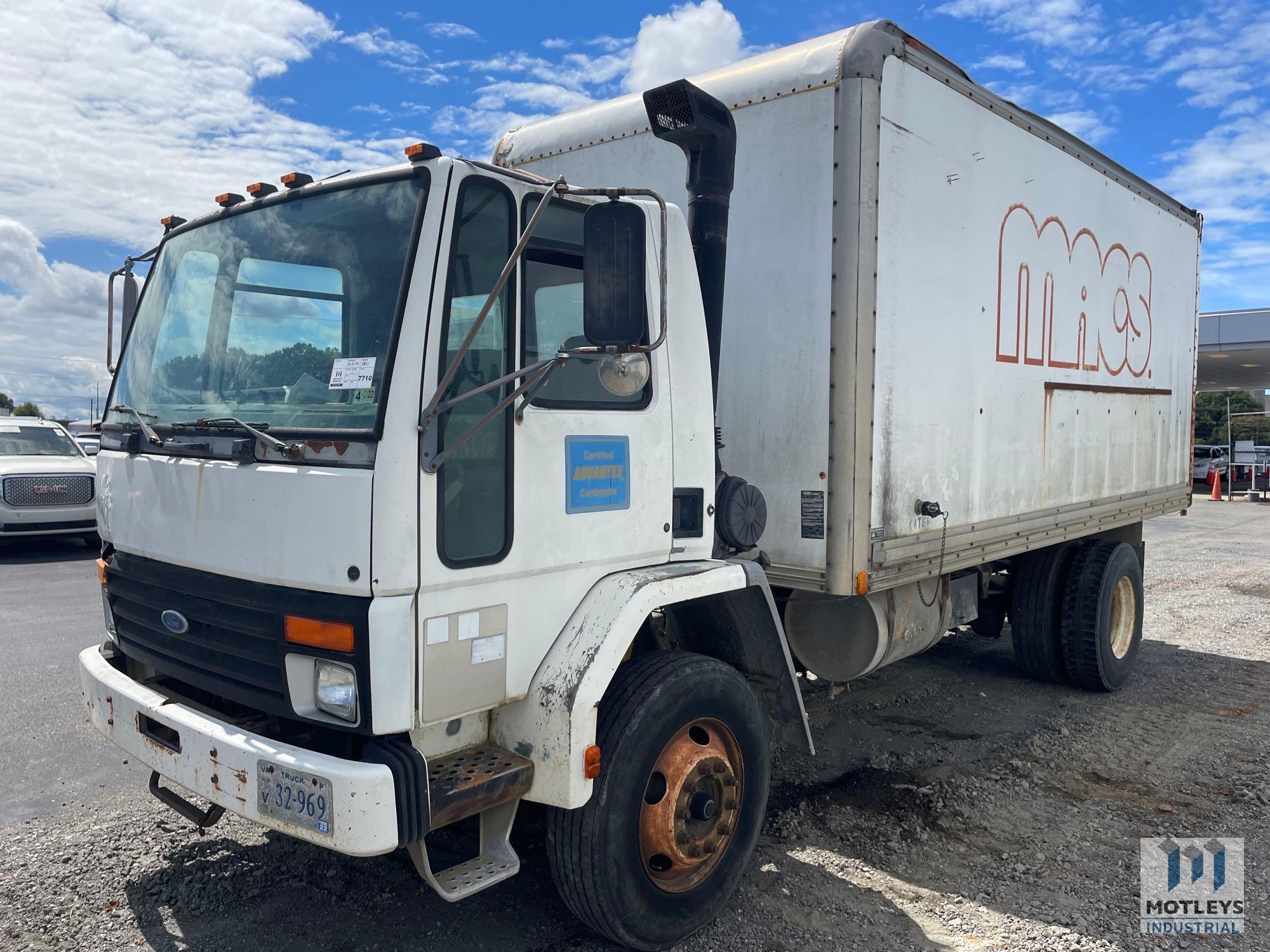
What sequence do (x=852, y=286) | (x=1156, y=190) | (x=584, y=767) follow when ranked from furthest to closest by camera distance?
(x=1156, y=190) < (x=852, y=286) < (x=584, y=767)

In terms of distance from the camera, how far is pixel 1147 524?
18.5m

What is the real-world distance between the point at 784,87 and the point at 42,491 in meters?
10.8

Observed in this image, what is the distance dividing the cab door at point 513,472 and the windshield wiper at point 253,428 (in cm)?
41

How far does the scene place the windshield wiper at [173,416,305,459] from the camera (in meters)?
2.68

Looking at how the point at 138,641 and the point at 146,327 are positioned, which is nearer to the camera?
the point at 138,641

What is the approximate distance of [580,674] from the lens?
9.53 feet

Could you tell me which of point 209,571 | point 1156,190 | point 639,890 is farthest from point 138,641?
point 1156,190

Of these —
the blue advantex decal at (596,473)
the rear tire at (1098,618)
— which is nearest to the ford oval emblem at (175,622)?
the blue advantex decal at (596,473)

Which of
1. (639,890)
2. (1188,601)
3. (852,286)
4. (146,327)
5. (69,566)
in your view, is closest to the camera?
(639,890)

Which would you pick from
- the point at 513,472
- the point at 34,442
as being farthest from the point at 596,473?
the point at 34,442

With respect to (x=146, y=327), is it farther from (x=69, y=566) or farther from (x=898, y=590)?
(x=69, y=566)

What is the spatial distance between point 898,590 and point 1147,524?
16256mm

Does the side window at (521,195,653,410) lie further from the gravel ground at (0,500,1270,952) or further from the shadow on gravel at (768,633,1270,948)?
the shadow on gravel at (768,633,1270,948)

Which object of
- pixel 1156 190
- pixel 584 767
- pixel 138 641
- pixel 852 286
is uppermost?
pixel 1156 190
